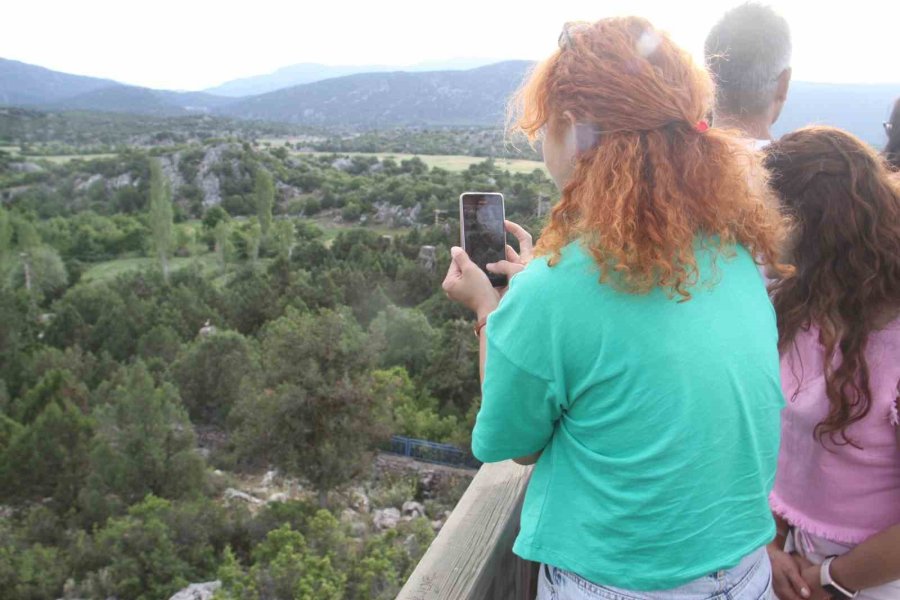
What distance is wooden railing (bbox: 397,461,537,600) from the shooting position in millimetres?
1241

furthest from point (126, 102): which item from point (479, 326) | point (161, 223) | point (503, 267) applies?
point (479, 326)

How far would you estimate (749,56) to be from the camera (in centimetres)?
189

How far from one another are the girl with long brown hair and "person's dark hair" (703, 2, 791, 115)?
1.59ft

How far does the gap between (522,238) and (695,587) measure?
86 cm

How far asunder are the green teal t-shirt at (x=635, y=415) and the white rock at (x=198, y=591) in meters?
11.1

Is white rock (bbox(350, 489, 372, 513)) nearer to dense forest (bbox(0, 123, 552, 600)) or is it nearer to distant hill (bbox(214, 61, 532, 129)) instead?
dense forest (bbox(0, 123, 552, 600))

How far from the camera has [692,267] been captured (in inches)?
40.3

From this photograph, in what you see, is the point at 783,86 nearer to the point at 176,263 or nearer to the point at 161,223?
the point at 161,223

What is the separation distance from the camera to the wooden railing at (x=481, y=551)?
1.24 metres

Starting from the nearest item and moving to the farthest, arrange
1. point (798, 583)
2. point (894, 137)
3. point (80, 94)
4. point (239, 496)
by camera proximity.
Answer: point (798, 583) < point (894, 137) < point (239, 496) < point (80, 94)

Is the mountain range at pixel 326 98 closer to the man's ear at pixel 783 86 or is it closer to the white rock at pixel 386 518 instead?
the white rock at pixel 386 518

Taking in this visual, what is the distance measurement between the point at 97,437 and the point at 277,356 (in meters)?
6.42

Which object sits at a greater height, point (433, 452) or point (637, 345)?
point (637, 345)

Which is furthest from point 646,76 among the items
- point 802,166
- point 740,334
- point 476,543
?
point 476,543
